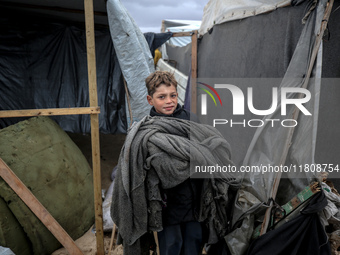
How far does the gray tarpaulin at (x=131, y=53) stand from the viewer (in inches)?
135

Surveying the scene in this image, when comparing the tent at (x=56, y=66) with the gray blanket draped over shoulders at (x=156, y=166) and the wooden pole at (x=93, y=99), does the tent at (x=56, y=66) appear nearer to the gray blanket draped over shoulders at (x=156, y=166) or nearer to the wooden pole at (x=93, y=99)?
the wooden pole at (x=93, y=99)

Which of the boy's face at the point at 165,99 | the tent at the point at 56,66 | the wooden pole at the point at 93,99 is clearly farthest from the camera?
the tent at the point at 56,66

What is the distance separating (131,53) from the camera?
3646mm

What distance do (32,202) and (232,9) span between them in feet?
10.8

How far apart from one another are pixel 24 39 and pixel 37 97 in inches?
38.7

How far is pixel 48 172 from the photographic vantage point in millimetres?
3025

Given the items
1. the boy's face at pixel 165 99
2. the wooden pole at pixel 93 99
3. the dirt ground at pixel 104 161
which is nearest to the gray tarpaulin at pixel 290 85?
the boy's face at pixel 165 99

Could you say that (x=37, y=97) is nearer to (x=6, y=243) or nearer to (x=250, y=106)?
(x=6, y=243)

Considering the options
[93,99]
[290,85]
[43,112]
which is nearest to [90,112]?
[93,99]

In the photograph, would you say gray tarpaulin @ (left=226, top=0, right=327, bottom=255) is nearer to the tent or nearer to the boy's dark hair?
the boy's dark hair

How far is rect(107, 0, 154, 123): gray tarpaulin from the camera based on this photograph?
342 centimetres

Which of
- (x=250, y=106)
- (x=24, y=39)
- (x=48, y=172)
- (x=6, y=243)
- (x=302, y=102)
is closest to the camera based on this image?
(x=302, y=102)

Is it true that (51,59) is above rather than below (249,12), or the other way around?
below

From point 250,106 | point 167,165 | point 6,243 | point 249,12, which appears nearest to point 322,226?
point 167,165
